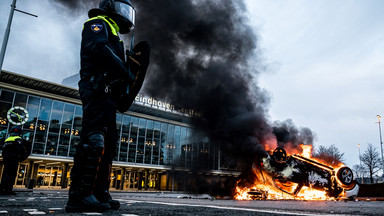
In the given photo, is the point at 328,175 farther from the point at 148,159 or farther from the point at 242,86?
the point at 148,159

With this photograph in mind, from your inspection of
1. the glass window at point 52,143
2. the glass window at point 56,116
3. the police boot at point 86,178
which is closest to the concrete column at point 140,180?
the glass window at point 52,143

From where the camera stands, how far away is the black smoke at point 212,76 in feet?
57.9

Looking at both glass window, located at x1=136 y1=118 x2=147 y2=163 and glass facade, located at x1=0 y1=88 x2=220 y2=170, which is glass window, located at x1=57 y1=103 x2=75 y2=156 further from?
glass window, located at x1=136 y1=118 x2=147 y2=163

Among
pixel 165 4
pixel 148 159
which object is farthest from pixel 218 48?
pixel 148 159

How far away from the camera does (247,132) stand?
727 inches

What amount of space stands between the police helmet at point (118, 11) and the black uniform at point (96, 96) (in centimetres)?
13

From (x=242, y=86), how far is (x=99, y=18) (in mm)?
18229

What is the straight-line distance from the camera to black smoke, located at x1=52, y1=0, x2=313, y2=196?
17656 millimetres

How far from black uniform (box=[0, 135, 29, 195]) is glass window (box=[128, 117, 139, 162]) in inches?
1058

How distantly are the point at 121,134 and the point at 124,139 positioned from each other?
2.43 ft

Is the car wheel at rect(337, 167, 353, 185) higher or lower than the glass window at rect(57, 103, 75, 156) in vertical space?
lower

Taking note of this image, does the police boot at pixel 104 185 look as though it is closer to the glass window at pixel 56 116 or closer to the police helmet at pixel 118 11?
the police helmet at pixel 118 11

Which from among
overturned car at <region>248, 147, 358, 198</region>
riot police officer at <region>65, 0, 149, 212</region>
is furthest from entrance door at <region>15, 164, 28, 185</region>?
riot police officer at <region>65, 0, 149, 212</region>

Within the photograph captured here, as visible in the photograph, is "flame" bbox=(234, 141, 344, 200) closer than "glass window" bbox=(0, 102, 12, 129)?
Yes
